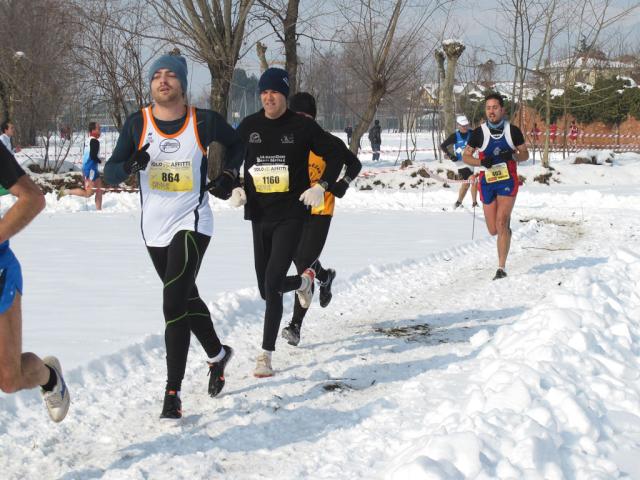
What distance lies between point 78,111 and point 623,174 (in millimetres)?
21217

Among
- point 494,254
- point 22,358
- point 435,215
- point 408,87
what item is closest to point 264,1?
point 435,215

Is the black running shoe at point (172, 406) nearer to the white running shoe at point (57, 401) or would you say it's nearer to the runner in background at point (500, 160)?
the white running shoe at point (57, 401)

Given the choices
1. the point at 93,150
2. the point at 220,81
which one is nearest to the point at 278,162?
the point at 93,150

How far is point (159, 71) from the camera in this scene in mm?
4039

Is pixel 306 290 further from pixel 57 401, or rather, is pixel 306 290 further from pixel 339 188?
pixel 57 401

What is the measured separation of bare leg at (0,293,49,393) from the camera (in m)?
3.04

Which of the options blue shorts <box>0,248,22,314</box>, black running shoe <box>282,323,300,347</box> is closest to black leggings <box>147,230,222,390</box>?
blue shorts <box>0,248,22,314</box>

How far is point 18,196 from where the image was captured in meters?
2.88

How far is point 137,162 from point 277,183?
1339 mm

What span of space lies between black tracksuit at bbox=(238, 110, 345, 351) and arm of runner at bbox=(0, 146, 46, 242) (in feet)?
7.52

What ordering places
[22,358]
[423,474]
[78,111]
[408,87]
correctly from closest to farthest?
[423,474]
[22,358]
[78,111]
[408,87]

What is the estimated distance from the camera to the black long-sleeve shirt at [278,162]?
16.8 feet

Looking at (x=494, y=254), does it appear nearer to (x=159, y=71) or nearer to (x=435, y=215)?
(x=435, y=215)

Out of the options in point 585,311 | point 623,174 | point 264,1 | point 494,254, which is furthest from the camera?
point 623,174
